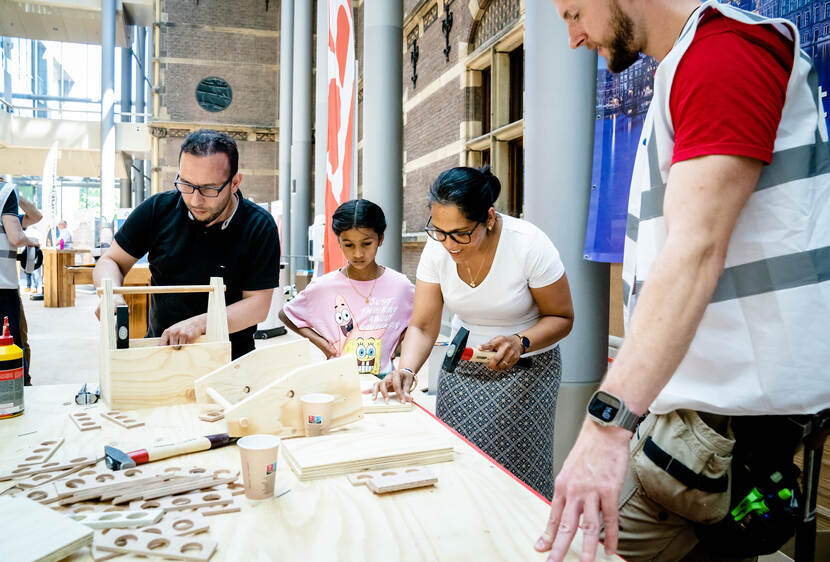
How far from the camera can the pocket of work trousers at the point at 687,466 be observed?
3.49 feet

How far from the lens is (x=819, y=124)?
965 mm

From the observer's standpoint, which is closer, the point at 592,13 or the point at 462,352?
the point at 592,13

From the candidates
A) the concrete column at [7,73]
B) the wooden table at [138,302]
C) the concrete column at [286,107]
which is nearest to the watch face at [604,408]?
the wooden table at [138,302]

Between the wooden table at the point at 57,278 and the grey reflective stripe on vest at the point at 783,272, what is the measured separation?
11.4 metres

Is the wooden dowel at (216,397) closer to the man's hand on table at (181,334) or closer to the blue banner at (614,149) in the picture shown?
the man's hand on table at (181,334)

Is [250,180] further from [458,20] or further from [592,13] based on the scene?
[592,13]

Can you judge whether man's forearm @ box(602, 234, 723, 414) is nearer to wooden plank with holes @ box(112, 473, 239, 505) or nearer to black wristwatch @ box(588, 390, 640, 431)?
black wristwatch @ box(588, 390, 640, 431)

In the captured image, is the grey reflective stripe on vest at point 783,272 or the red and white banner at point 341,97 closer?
the grey reflective stripe on vest at point 783,272

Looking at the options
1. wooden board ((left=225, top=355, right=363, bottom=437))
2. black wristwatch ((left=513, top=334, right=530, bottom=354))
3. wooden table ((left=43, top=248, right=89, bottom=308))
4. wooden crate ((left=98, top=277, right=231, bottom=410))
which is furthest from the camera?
wooden table ((left=43, top=248, right=89, bottom=308))

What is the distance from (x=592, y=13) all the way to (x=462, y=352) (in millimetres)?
1002

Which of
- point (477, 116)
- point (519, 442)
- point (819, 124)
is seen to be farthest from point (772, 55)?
point (477, 116)

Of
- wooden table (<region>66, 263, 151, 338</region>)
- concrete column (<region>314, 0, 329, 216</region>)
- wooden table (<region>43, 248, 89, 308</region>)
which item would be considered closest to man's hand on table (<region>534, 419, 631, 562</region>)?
wooden table (<region>66, 263, 151, 338</region>)

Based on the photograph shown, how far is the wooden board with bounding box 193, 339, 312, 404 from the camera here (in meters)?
1.71

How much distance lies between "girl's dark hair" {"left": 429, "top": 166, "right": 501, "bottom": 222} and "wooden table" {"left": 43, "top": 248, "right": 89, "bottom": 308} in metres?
10.3
